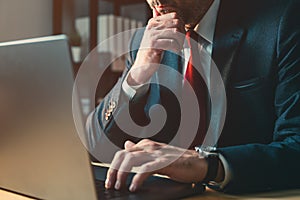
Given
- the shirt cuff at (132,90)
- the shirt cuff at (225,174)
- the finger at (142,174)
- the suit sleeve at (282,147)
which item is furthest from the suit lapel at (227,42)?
the finger at (142,174)

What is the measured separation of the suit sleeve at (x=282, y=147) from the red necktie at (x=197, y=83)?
225 millimetres

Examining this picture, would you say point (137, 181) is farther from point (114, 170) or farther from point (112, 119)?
point (112, 119)

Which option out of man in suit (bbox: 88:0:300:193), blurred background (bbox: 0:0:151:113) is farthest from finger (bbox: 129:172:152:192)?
blurred background (bbox: 0:0:151:113)

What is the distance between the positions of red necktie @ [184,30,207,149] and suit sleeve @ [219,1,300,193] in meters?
0.22

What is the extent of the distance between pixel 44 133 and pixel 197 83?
0.73 metres

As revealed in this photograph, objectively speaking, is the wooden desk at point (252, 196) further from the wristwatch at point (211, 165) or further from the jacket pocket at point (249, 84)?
the jacket pocket at point (249, 84)

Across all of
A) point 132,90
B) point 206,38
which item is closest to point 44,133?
point 132,90

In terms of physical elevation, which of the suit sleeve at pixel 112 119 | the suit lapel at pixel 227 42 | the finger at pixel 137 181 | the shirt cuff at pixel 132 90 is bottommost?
the suit sleeve at pixel 112 119

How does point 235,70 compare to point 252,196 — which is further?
point 235,70

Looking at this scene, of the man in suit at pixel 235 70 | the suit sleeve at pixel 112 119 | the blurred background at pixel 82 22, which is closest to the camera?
the man in suit at pixel 235 70

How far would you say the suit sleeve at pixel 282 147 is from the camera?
931 mm

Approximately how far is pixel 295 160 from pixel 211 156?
0.23 meters

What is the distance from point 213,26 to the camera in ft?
4.57

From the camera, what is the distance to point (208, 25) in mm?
1406
